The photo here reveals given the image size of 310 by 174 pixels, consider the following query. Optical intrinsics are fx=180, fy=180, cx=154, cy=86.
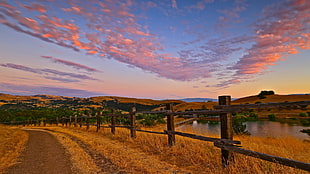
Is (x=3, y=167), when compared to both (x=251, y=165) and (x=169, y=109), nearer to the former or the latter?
(x=169, y=109)

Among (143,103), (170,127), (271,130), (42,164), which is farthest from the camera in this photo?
(143,103)

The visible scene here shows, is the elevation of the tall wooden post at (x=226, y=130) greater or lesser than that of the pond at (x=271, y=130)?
greater

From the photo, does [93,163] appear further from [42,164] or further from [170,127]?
[170,127]

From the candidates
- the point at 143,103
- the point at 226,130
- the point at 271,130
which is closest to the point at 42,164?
the point at 226,130

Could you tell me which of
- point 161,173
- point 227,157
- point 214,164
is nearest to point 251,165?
point 227,157

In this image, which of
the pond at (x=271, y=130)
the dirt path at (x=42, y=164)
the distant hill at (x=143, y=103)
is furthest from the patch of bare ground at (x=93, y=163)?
the distant hill at (x=143, y=103)

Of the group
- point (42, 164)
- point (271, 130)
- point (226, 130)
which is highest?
point (226, 130)

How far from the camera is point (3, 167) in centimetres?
507

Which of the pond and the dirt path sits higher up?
the dirt path

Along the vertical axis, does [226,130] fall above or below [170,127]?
above

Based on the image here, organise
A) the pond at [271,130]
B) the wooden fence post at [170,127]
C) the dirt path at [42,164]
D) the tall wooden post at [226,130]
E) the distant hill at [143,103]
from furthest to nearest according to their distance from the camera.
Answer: the distant hill at [143,103], the pond at [271,130], the wooden fence post at [170,127], the tall wooden post at [226,130], the dirt path at [42,164]

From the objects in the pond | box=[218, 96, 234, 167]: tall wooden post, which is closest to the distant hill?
the pond

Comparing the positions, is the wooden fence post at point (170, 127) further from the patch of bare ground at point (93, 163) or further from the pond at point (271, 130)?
the patch of bare ground at point (93, 163)

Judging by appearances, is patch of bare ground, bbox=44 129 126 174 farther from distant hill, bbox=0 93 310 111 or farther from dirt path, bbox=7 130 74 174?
distant hill, bbox=0 93 310 111
